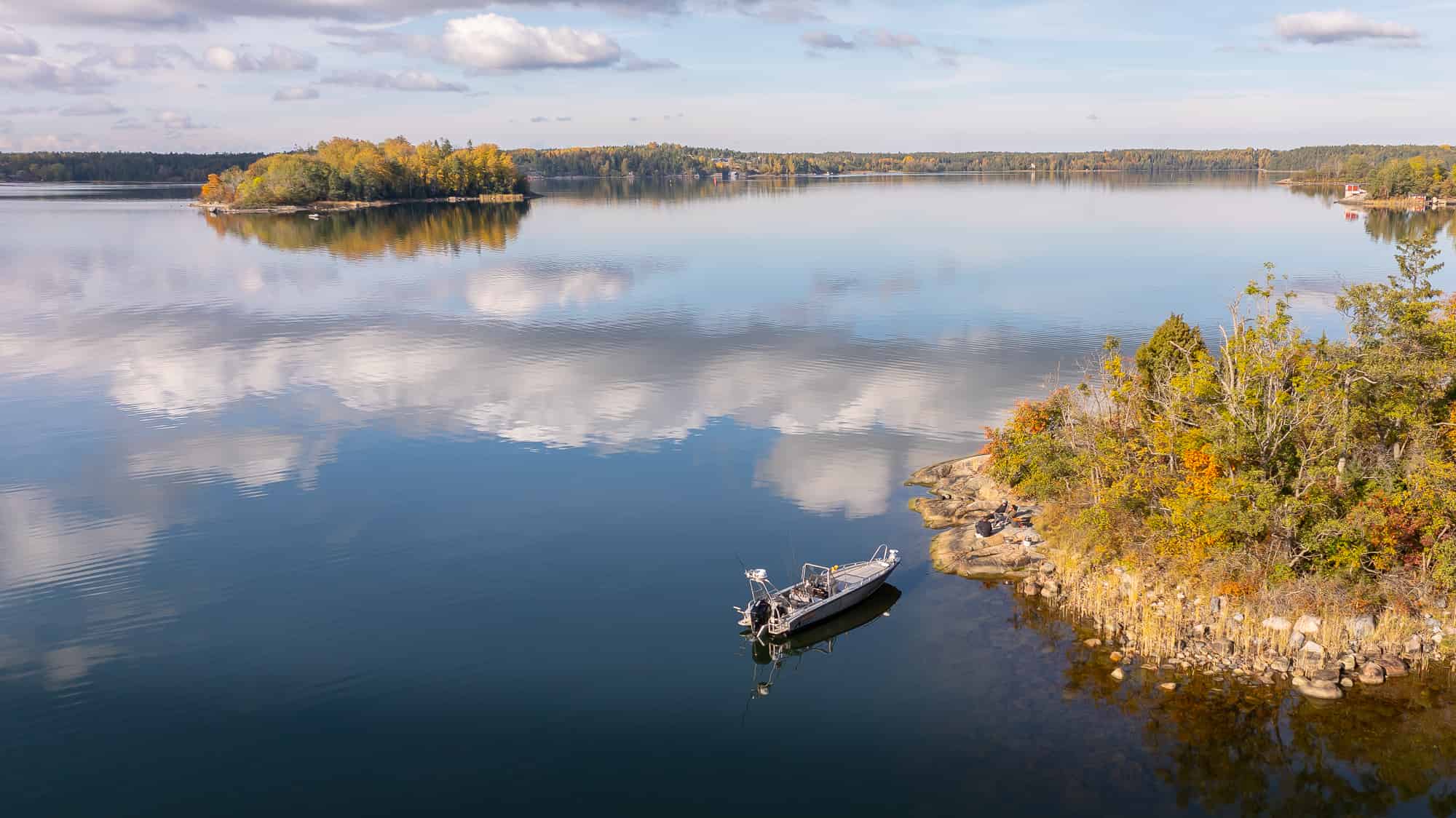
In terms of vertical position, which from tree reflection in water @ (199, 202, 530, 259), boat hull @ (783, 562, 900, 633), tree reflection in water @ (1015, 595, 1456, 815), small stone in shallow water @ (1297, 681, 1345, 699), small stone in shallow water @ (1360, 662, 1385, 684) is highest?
tree reflection in water @ (199, 202, 530, 259)

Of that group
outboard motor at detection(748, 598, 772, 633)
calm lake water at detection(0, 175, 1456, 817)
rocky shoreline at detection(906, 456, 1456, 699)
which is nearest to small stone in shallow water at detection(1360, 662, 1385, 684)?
rocky shoreline at detection(906, 456, 1456, 699)

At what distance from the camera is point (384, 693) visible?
29094mm

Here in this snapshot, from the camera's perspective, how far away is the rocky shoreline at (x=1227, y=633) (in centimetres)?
2870

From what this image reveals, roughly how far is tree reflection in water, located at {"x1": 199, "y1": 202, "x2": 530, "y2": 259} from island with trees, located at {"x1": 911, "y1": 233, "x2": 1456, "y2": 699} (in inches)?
4660

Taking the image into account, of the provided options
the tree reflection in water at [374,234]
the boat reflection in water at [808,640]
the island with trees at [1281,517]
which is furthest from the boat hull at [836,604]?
the tree reflection in water at [374,234]

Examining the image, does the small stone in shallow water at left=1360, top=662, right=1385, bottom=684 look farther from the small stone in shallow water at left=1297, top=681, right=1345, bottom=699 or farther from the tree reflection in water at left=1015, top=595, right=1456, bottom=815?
the small stone in shallow water at left=1297, top=681, right=1345, bottom=699

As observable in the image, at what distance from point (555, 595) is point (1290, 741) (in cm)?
2431

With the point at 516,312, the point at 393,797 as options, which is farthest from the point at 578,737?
the point at 516,312

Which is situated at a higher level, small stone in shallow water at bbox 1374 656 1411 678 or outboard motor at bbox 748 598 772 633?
outboard motor at bbox 748 598 772 633

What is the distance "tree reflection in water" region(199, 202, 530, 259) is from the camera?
142375 millimetres

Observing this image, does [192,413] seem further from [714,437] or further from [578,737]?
[578,737]

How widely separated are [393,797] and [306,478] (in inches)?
1046

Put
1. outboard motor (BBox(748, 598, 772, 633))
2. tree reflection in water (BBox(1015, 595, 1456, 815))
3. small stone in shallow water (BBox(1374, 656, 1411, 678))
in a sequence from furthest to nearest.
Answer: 1. outboard motor (BBox(748, 598, 772, 633))
2. small stone in shallow water (BBox(1374, 656, 1411, 678))
3. tree reflection in water (BBox(1015, 595, 1456, 815))

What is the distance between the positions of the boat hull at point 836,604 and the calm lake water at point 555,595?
69 cm
